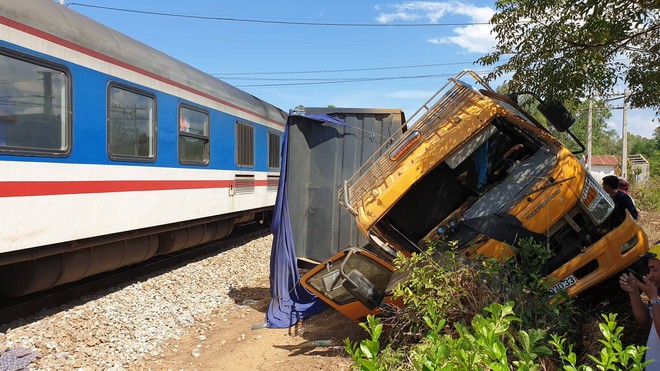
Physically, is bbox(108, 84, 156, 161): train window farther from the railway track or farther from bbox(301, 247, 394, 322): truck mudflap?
bbox(301, 247, 394, 322): truck mudflap

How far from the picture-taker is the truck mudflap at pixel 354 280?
4.18 metres

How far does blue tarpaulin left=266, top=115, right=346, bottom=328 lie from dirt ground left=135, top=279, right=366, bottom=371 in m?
0.13

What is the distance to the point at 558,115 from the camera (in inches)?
191

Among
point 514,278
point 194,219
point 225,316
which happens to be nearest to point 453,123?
point 514,278

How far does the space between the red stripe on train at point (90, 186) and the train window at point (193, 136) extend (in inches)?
15.2

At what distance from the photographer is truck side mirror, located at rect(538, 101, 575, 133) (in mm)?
4793

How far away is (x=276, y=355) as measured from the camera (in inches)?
175

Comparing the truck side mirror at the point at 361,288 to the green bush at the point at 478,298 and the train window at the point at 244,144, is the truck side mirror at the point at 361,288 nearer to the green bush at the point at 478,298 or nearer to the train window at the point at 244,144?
the green bush at the point at 478,298

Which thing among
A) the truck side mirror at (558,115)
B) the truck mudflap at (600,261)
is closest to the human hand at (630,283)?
the truck mudflap at (600,261)

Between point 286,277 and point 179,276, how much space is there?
251cm

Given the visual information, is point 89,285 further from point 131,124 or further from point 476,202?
point 476,202

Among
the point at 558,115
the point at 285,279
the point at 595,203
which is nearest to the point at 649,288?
the point at 595,203

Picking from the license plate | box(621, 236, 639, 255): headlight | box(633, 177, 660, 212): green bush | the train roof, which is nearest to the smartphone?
box(621, 236, 639, 255): headlight

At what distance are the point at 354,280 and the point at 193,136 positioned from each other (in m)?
4.63
